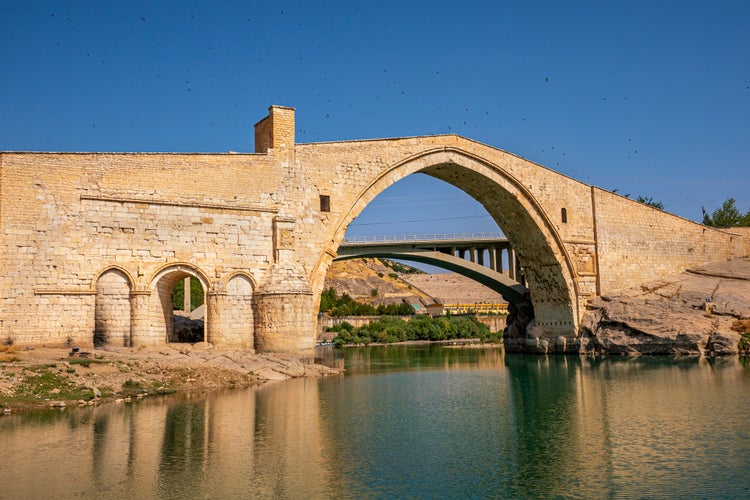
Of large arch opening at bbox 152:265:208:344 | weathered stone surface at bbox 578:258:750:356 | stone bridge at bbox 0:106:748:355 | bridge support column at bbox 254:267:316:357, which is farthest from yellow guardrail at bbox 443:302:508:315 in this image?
bridge support column at bbox 254:267:316:357

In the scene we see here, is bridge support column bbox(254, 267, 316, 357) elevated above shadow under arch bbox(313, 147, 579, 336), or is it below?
below

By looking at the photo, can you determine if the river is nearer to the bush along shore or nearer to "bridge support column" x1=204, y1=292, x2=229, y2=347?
"bridge support column" x1=204, y1=292, x2=229, y2=347

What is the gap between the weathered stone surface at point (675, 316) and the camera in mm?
27797

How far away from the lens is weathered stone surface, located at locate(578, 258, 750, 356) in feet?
91.2

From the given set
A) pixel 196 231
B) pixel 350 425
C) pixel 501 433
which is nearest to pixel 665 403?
pixel 501 433

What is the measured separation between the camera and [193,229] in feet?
71.1

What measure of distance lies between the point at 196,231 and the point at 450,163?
10.4 metres

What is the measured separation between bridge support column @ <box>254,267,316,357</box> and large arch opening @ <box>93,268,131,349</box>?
382 cm

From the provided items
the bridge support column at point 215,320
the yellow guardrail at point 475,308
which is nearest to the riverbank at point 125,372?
the bridge support column at point 215,320

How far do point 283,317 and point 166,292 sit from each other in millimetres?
3557

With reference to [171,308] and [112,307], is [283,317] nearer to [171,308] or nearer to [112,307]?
[171,308]

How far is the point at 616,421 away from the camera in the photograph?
13.0 meters

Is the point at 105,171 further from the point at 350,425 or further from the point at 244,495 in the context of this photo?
the point at 244,495

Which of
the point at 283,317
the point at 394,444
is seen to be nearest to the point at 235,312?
the point at 283,317
